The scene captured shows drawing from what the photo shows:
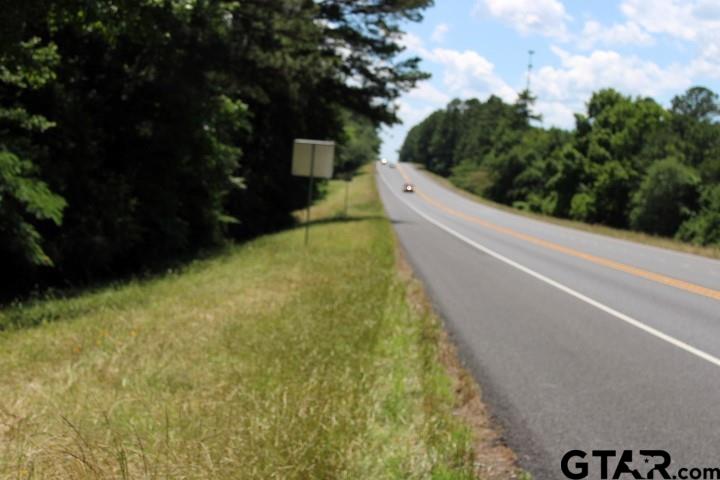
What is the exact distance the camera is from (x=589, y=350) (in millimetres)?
8531

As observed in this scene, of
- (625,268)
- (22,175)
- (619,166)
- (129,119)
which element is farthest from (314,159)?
(619,166)

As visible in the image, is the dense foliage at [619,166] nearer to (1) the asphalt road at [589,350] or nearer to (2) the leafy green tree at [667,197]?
(2) the leafy green tree at [667,197]

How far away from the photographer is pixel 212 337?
8.12 meters

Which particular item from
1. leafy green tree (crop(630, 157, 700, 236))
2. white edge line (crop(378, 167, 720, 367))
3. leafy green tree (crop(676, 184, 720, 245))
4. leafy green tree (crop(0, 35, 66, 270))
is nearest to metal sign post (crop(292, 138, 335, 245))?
white edge line (crop(378, 167, 720, 367))

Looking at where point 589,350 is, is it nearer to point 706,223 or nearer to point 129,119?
point 129,119

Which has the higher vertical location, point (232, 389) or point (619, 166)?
point (619, 166)

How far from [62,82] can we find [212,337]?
35.1 feet

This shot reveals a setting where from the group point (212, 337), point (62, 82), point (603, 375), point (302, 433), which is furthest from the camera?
point (62, 82)

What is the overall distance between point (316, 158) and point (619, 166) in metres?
55.1

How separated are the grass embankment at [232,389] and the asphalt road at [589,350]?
25.3 inches

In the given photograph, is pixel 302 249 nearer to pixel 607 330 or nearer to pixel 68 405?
pixel 607 330

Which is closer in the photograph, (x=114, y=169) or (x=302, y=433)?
(x=302, y=433)

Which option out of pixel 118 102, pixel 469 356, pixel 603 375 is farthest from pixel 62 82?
pixel 603 375

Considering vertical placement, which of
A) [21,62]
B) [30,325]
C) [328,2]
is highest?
[328,2]
